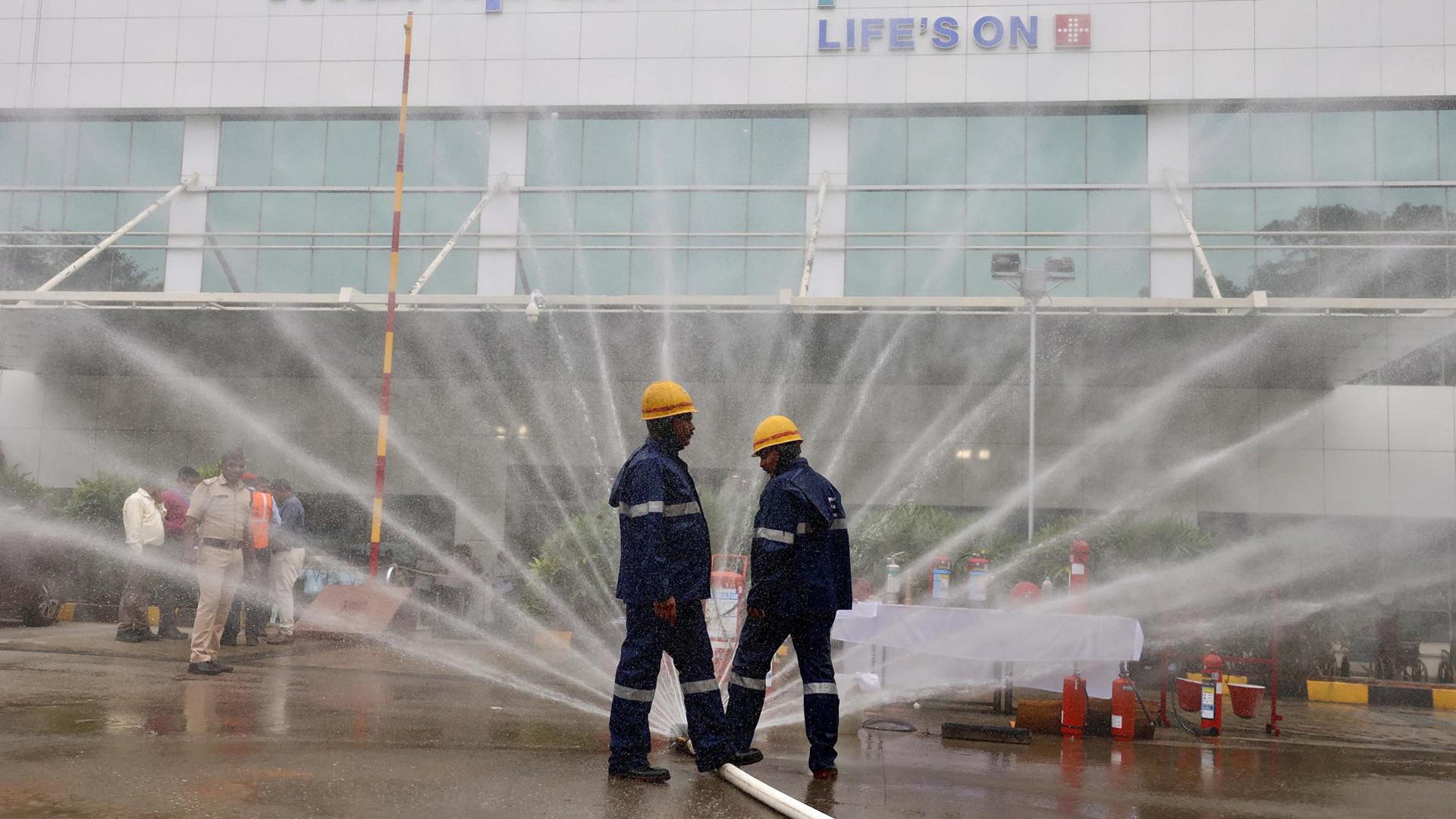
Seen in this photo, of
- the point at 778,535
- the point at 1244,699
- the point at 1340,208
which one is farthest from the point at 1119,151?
the point at 778,535

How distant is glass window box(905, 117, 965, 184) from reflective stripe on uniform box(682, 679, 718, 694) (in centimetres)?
1597

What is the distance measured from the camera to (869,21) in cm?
2097

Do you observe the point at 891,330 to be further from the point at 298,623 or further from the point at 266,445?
the point at 266,445

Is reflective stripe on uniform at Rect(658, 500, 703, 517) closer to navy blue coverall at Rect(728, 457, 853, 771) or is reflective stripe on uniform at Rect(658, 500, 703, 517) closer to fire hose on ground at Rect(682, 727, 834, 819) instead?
navy blue coverall at Rect(728, 457, 853, 771)

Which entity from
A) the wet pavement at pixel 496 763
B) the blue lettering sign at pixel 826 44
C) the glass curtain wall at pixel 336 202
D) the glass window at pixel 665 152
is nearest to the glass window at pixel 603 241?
the glass window at pixel 665 152

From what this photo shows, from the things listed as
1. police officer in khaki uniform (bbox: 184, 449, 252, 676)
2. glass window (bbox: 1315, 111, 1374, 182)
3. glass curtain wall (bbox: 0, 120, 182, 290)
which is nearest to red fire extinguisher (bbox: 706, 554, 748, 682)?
police officer in khaki uniform (bbox: 184, 449, 252, 676)

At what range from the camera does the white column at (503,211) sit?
Result: 838 inches

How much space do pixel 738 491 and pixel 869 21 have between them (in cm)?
890

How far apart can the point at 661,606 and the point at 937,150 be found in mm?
16475

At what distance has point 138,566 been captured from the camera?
39.9 feet

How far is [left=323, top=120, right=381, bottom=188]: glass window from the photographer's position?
858 inches

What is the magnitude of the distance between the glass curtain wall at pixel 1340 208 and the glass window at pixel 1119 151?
105 centimetres

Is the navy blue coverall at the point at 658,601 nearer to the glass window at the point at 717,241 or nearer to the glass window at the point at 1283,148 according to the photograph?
the glass window at the point at 717,241

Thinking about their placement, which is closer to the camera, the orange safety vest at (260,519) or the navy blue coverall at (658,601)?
the navy blue coverall at (658,601)
